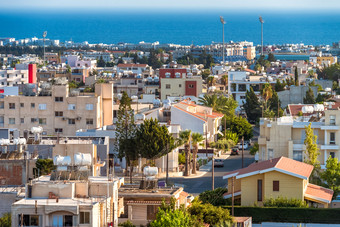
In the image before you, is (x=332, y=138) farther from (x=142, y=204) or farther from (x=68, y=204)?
(x=68, y=204)

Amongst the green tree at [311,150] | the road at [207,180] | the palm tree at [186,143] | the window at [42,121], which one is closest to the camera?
the green tree at [311,150]

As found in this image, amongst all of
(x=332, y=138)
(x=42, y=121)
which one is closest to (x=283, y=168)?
(x=332, y=138)

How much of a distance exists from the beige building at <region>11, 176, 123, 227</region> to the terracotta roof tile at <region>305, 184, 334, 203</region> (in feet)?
32.7

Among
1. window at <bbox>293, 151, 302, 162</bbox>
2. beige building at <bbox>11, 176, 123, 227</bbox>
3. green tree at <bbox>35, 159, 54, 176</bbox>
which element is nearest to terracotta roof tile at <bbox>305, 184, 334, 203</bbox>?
window at <bbox>293, 151, 302, 162</bbox>

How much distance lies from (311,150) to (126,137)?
10.4 m

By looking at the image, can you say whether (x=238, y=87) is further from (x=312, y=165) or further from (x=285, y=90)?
(x=312, y=165)

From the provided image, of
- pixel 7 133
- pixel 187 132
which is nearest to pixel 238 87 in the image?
pixel 187 132

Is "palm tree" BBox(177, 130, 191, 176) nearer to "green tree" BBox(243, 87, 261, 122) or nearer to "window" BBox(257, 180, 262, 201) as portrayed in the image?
"window" BBox(257, 180, 262, 201)

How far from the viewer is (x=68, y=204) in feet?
95.2

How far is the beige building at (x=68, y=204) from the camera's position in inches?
1131

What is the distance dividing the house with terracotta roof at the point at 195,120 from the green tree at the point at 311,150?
63.0 ft

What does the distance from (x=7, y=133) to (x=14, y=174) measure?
11.2 m

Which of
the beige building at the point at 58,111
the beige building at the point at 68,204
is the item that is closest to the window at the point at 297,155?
the beige building at the point at 68,204

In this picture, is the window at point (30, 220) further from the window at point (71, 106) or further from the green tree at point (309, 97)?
the green tree at point (309, 97)
